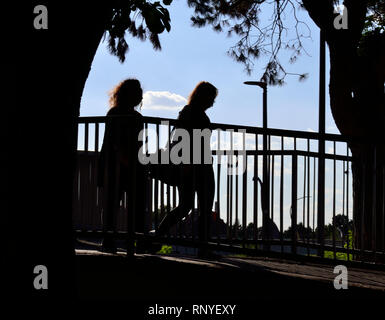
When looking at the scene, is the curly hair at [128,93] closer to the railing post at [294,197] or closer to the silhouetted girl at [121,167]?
the silhouetted girl at [121,167]

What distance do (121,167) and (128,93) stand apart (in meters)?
0.75

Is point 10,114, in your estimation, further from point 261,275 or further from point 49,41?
point 261,275

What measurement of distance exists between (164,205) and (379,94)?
4.39 meters

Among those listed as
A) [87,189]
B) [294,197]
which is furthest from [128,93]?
[294,197]

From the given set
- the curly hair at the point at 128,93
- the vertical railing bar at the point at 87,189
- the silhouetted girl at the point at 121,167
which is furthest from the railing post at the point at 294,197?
the vertical railing bar at the point at 87,189

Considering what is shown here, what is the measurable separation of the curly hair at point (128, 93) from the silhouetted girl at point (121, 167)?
0.65 feet

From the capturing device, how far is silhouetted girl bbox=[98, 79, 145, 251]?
6809mm

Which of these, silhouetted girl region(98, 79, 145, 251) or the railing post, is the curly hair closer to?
silhouetted girl region(98, 79, 145, 251)

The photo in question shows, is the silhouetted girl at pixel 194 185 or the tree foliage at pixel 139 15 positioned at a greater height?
the tree foliage at pixel 139 15

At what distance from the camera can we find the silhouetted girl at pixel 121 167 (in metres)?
6.81

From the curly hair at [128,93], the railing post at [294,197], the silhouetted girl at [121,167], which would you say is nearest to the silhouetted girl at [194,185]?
Result: the silhouetted girl at [121,167]

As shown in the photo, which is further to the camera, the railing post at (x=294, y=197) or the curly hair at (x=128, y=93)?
the curly hair at (x=128, y=93)

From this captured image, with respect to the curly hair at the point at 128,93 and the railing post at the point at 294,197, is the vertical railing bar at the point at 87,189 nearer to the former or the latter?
the curly hair at the point at 128,93
